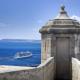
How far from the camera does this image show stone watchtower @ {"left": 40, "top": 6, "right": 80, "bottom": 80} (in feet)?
43.9

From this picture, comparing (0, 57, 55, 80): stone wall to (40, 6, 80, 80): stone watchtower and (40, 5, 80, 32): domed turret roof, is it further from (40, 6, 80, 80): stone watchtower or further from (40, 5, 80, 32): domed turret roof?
(40, 5, 80, 32): domed turret roof

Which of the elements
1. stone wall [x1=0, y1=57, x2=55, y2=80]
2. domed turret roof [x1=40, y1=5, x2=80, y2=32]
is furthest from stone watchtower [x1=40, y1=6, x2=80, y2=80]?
stone wall [x1=0, y1=57, x2=55, y2=80]

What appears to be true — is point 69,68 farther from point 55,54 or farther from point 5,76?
point 5,76

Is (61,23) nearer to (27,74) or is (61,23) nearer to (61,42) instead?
(61,42)

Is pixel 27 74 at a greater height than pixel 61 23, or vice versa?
pixel 61 23

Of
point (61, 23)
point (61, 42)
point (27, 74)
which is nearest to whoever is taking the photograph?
point (27, 74)

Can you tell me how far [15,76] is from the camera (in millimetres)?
8086

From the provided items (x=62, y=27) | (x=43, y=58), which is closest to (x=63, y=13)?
(x=62, y=27)

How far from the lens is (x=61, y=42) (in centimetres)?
1370

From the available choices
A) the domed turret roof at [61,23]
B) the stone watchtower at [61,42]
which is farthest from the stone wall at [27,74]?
the domed turret roof at [61,23]

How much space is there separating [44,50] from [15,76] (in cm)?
592

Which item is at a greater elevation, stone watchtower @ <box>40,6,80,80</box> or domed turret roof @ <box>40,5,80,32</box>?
domed turret roof @ <box>40,5,80,32</box>

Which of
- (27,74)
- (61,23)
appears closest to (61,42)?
(61,23)

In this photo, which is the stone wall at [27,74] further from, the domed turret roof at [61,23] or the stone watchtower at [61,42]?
the domed turret roof at [61,23]
